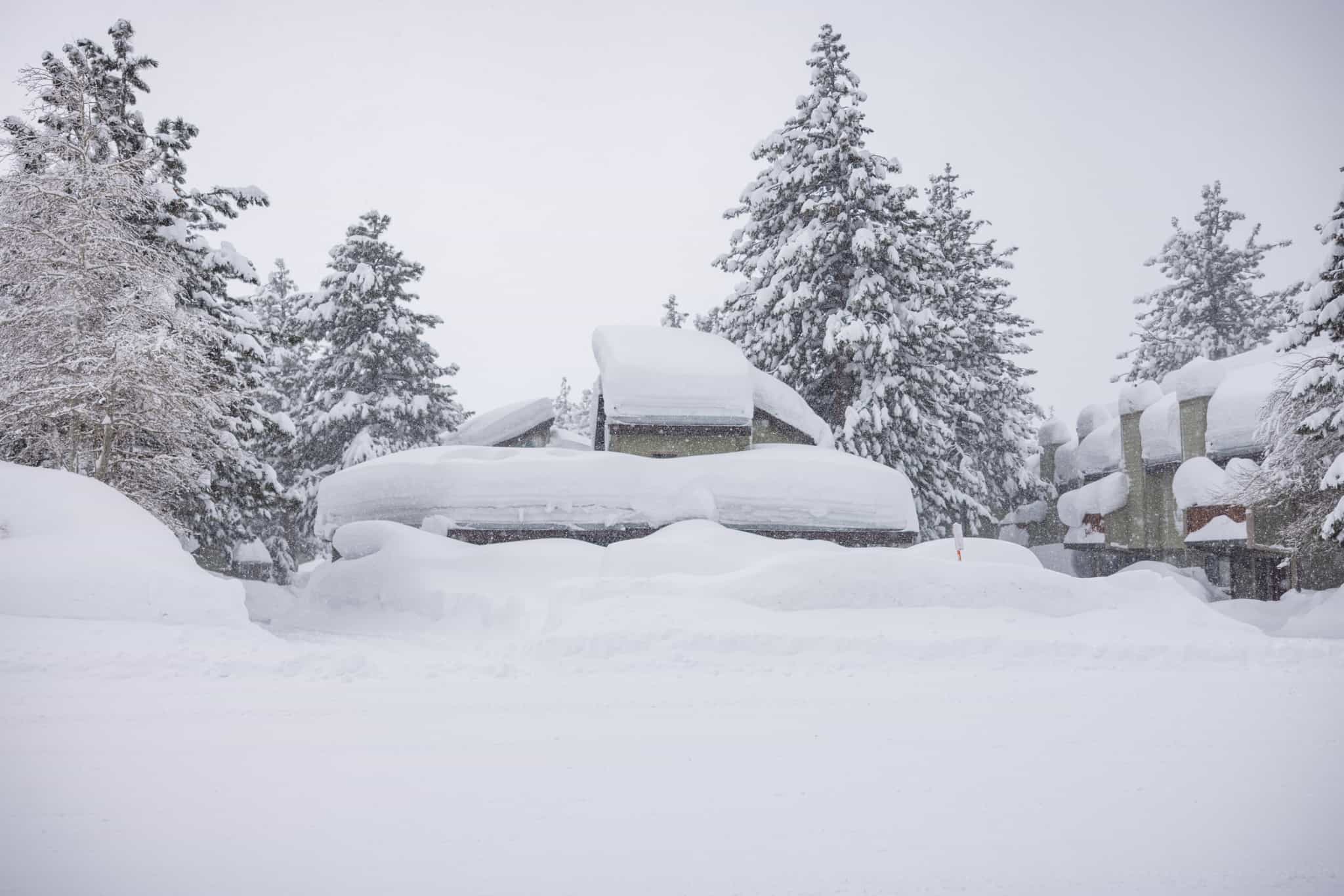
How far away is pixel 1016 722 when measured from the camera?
5930 mm

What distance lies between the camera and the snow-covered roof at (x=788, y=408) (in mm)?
18859

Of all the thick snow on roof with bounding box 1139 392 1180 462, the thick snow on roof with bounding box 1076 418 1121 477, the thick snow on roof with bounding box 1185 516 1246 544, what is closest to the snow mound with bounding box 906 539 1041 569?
the thick snow on roof with bounding box 1185 516 1246 544

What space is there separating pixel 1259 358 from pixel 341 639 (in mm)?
22291

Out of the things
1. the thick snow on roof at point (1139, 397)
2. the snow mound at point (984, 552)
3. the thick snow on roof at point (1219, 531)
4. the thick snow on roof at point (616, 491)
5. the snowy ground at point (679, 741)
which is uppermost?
the thick snow on roof at point (1139, 397)

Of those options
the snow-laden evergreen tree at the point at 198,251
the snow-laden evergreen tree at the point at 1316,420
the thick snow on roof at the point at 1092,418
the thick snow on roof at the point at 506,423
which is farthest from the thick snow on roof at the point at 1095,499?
the snow-laden evergreen tree at the point at 198,251

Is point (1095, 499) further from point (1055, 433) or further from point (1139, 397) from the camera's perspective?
point (1055, 433)

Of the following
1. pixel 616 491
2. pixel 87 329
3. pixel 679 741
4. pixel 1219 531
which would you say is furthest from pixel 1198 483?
pixel 87 329

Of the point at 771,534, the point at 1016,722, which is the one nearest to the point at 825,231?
the point at 771,534

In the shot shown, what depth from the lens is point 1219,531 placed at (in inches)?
786

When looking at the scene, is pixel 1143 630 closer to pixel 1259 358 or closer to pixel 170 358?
pixel 170 358

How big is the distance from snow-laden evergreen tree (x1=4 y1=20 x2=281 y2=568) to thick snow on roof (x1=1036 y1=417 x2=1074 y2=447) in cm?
3066

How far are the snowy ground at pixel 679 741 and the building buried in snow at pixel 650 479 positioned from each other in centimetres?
484

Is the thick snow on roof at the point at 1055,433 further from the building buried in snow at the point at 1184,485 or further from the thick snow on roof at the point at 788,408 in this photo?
the thick snow on roof at the point at 788,408

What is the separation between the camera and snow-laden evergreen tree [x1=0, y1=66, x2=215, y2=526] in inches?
452
